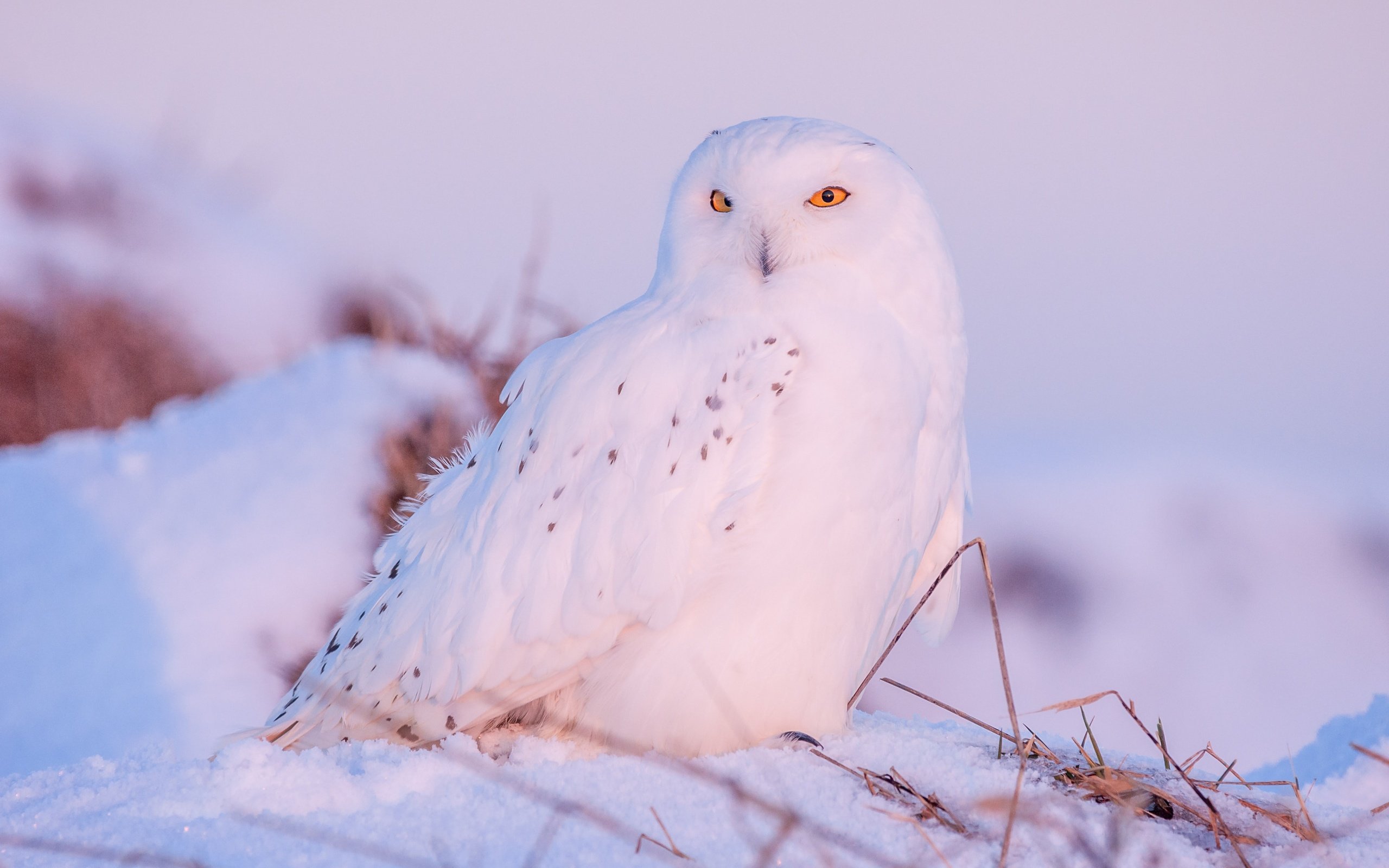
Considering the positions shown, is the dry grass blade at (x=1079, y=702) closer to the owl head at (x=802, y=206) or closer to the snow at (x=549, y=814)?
the snow at (x=549, y=814)

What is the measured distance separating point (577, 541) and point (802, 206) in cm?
83

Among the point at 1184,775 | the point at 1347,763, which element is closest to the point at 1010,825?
the point at 1184,775

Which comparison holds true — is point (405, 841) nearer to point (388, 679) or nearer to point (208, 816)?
point (208, 816)

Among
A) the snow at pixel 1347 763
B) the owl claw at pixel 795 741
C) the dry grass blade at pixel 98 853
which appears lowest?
the snow at pixel 1347 763

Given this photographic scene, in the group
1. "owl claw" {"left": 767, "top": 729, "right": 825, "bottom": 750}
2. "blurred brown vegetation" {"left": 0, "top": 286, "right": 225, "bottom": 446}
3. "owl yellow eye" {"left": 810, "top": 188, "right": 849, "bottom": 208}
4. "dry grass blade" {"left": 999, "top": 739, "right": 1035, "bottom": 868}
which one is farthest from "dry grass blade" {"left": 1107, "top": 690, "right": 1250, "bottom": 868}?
"blurred brown vegetation" {"left": 0, "top": 286, "right": 225, "bottom": 446}

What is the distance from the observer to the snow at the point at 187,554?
2.88 m

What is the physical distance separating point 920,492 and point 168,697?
2.33 meters

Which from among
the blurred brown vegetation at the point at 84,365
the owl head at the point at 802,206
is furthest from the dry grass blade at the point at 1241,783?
the blurred brown vegetation at the point at 84,365

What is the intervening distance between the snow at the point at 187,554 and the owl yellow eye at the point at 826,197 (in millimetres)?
2201

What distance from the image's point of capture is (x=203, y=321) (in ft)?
15.1

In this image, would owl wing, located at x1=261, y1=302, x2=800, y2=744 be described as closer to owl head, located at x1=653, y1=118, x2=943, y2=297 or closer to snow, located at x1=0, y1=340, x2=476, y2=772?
owl head, located at x1=653, y1=118, x2=943, y2=297

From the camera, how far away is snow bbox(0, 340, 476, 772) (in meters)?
2.88

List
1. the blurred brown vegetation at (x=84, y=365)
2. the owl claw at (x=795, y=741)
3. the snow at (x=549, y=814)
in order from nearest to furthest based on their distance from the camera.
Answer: the snow at (x=549, y=814)
the owl claw at (x=795, y=741)
the blurred brown vegetation at (x=84, y=365)

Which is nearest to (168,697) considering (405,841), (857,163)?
(405,841)
